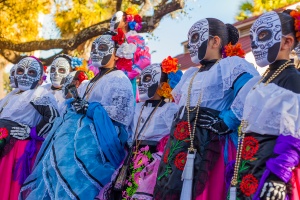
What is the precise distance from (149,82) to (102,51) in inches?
25.2

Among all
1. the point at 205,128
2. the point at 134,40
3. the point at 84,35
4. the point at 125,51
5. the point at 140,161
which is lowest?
the point at 140,161

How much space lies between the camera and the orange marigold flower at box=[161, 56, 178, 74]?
17.4ft

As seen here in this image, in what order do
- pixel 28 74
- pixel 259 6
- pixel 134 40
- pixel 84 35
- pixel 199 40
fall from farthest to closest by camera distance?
1. pixel 259 6
2. pixel 84 35
3. pixel 134 40
4. pixel 28 74
5. pixel 199 40

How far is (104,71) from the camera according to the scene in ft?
18.4

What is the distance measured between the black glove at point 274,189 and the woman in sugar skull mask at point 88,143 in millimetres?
2102

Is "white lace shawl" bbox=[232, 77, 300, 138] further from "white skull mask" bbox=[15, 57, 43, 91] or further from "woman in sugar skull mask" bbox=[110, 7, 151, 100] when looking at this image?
"white skull mask" bbox=[15, 57, 43, 91]

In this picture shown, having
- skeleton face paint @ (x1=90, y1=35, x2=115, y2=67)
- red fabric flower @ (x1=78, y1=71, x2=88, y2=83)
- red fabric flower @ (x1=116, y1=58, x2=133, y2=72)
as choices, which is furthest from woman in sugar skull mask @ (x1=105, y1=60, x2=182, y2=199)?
red fabric flower @ (x1=78, y1=71, x2=88, y2=83)

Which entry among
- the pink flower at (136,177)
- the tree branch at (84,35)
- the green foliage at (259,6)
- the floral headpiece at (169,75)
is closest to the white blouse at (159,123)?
the floral headpiece at (169,75)

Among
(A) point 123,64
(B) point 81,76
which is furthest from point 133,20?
(A) point 123,64

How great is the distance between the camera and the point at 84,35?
Answer: 35.6ft

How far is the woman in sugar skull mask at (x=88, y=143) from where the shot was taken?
4.98m

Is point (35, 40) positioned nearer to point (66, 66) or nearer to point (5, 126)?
point (66, 66)

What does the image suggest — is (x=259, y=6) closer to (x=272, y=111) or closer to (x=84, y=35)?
(x=84, y=35)

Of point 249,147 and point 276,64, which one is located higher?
point 276,64
